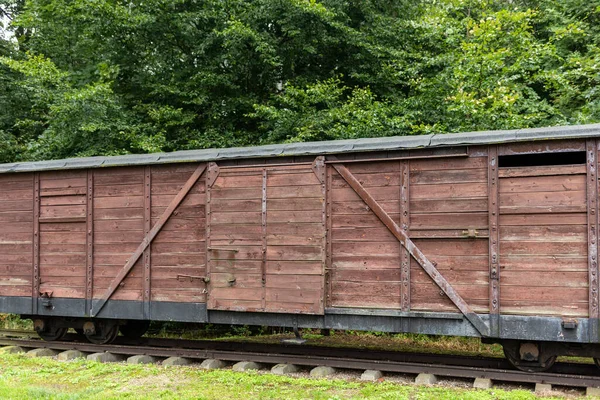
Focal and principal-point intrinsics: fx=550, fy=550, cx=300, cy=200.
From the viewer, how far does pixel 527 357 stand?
678 cm

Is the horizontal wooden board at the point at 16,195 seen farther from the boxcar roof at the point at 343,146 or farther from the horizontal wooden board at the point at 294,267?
the horizontal wooden board at the point at 294,267

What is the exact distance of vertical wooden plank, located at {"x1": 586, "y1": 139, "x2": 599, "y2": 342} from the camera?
20.1 ft

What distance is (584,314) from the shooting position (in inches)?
245

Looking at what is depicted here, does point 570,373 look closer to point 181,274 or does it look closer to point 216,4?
point 181,274

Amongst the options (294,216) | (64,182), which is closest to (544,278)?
(294,216)

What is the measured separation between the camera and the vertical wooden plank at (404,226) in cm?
696

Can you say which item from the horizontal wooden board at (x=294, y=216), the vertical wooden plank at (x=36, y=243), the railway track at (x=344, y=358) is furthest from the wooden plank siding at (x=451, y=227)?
the vertical wooden plank at (x=36, y=243)

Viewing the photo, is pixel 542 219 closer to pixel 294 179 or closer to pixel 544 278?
pixel 544 278

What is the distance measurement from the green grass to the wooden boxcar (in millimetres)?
781

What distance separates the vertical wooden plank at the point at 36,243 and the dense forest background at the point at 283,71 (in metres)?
3.34

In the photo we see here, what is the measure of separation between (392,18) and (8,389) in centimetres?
1215

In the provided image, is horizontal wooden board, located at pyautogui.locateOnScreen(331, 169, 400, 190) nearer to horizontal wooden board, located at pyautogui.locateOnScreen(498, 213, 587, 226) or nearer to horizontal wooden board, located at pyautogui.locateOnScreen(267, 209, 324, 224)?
horizontal wooden board, located at pyautogui.locateOnScreen(267, 209, 324, 224)

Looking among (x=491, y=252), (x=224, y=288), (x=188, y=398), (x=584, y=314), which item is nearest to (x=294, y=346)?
(x=224, y=288)

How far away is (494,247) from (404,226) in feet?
3.64
